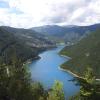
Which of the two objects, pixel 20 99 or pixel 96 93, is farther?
pixel 20 99

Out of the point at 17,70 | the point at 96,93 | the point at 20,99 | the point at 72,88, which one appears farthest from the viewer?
the point at 72,88

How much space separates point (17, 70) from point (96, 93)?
143ft

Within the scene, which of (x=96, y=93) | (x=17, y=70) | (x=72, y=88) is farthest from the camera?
(x=72, y=88)

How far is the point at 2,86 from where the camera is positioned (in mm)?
58094

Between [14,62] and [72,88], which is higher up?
[14,62]

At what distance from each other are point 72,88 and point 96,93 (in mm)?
169660

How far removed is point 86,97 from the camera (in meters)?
30.8

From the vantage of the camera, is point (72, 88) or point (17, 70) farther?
point (72, 88)

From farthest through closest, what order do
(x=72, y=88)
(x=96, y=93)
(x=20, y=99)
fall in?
(x=72, y=88) < (x=20, y=99) < (x=96, y=93)

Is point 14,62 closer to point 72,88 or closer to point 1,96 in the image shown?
point 1,96

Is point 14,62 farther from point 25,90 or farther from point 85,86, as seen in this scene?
point 85,86

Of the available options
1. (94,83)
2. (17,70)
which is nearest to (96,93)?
(94,83)

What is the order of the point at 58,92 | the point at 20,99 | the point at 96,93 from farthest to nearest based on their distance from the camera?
the point at 58,92 < the point at 20,99 < the point at 96,93

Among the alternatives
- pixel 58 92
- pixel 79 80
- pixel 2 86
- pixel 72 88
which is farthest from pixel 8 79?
pixel 72 88
